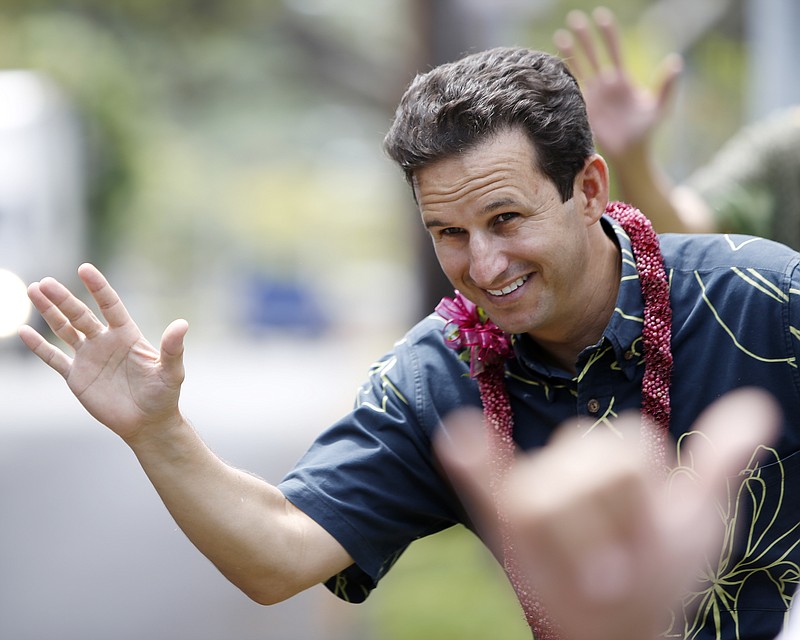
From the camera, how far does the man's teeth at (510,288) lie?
2.98m

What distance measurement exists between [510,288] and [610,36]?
1692 millimetres

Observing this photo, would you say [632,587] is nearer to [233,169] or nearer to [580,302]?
[580,302]

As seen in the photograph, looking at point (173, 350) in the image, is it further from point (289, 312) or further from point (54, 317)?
point (289, 312)

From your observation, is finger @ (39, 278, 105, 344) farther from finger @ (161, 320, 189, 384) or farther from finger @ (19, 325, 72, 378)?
finger @ (161, 320, 189, 384)

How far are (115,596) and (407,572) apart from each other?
1.76 meters

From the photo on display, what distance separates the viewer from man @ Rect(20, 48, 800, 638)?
2.85 metres

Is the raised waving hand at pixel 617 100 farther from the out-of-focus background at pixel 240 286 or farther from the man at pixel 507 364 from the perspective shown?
the man at pixel 507 364

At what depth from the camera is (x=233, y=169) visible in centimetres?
5197

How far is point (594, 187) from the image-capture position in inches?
123

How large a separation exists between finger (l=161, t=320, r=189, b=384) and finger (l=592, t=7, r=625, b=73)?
2140mm

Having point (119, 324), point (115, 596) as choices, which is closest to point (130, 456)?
point (115, 596)

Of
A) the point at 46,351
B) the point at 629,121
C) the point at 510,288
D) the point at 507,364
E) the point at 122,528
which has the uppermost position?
the point at 629,121

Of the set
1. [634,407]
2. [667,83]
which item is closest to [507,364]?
[634,407]

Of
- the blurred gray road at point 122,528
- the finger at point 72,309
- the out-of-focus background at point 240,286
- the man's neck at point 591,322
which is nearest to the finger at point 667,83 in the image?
the out-of-focus background at point 240,286
